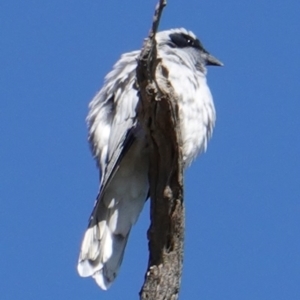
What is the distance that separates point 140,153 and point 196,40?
5.70 ft

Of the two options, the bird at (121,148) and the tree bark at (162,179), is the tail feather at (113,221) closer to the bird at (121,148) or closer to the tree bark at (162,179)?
the bird at (121,148)

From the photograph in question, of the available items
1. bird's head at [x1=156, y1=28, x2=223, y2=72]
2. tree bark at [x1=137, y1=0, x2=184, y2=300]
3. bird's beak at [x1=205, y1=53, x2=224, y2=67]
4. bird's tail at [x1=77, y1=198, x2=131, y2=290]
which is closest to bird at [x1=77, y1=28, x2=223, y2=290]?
bird's tail at [x1=77, y1=198, x2=131, y2=290]

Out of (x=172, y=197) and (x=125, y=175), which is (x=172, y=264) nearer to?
(x=172, y=197)

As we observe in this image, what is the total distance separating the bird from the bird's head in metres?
0.31

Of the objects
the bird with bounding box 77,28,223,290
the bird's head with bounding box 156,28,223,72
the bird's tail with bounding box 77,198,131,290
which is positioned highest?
the bird's head with bounding box 156,28,223,72

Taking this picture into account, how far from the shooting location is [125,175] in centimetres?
691

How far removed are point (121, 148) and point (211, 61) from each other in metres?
1.82

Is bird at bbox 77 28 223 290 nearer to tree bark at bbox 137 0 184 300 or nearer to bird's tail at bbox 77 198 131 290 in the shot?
bird's tail at bbox 77 198 131 290

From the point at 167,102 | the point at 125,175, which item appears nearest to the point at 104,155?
the point at 125,175

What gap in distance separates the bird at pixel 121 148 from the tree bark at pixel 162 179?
43 cm

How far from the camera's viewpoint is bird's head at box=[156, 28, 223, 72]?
7.66 meters

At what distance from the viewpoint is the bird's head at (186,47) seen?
7664 millimetres

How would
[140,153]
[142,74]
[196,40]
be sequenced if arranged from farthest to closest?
Result: [196,40] < [140,153] < [142,74]

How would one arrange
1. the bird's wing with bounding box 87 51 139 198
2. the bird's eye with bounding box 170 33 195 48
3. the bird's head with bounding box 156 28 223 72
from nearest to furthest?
the bird's wing with bounding box 87 51 139 198 → the bird's head with bounding box 156 28 223 72 → the bird's eye with bounding box 170 33 195 48
